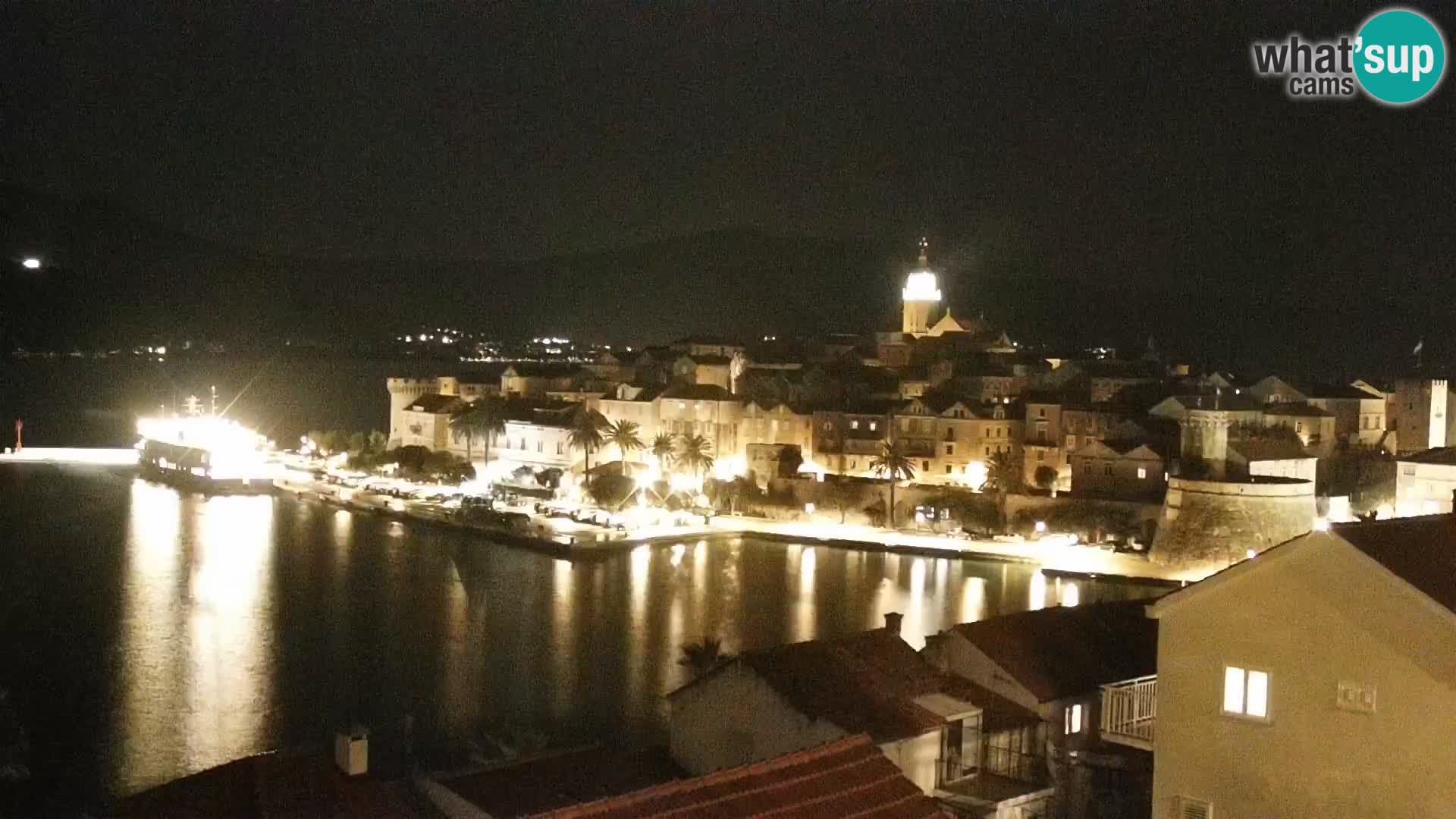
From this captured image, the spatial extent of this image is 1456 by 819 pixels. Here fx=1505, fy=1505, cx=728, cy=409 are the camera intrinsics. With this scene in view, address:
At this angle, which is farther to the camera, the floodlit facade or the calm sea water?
the floodlit facade

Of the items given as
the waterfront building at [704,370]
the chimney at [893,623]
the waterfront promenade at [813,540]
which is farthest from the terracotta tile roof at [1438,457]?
the waterfront building at [704,370]

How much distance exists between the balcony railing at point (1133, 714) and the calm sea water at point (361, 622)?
4.23m

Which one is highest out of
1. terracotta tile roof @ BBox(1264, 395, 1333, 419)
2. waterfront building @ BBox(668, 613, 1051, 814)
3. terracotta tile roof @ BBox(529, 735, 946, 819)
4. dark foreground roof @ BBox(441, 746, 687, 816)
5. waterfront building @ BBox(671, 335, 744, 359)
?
waterfront building @ BBox(671, 335, 744, 359)

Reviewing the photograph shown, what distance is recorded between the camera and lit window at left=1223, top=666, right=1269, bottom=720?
2.86 meters

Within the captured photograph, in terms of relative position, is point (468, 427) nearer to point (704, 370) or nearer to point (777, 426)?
point (704, 370)

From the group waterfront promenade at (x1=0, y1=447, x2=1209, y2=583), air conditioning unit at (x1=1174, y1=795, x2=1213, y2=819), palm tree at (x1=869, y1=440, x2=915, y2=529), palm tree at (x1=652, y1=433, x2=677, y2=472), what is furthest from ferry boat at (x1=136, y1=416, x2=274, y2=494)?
air conditioning unit at (x1=1174, y1=795, x2=1213, y2=819)

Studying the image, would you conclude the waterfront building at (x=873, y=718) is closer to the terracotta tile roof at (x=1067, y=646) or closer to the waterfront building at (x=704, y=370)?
the terracotta tile roof at (x=1067, y=646)

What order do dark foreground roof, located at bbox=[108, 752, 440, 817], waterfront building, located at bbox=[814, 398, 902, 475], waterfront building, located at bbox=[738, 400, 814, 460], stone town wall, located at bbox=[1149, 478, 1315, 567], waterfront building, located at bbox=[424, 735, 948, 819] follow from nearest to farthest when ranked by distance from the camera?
waterfront building, located at bbox=[424, 735, 948, 819], dark foreground roof, located at bbox=[108, 752, 440, 817], stone town wall, located at bbox=[1149, 478, 1315, 567], waterfront building, located at bbox=[814, 398, 902, 475], waterfront building, located at bbox=[738, 400, 814, 460]

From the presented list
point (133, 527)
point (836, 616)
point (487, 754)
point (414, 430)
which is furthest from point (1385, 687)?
point (414, 430)

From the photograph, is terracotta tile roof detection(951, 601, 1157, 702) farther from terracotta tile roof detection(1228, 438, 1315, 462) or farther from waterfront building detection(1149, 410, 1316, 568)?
terracotta tile roof detection(1228, 438, 1315, 462)

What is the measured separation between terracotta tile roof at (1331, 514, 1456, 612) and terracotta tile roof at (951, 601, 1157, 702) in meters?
2.16

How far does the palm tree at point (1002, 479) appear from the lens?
1634 centimetres

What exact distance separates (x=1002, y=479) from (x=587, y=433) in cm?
594

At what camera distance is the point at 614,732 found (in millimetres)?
8195
